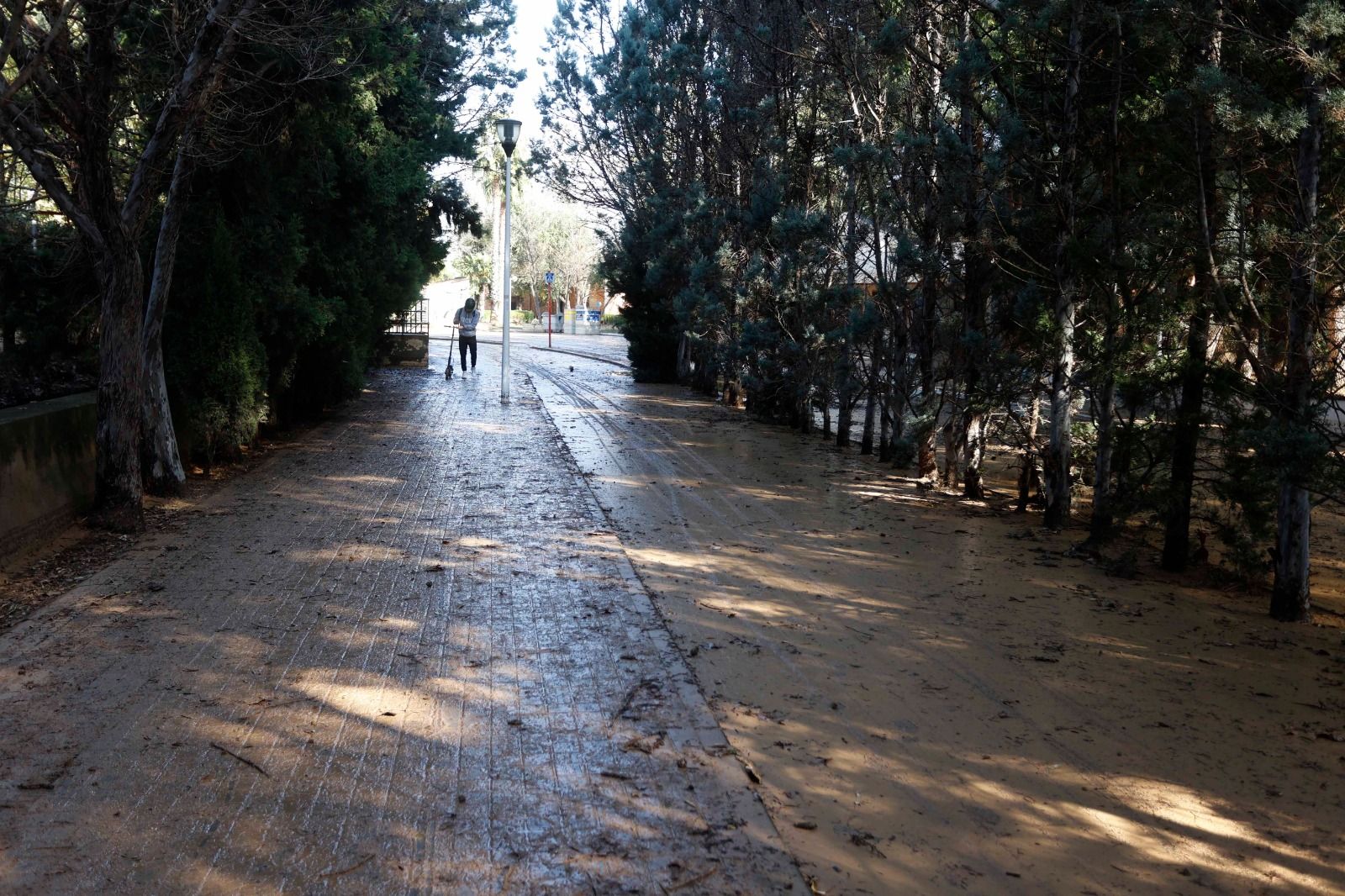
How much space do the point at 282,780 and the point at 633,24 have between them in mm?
21073

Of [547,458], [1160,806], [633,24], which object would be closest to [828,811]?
[1160,806]

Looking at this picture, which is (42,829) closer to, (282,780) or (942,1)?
(282,780)

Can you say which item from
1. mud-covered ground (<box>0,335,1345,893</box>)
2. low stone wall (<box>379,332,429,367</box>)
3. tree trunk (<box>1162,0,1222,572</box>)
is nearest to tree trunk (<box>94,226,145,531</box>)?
mud-covered ground (<box>0,335,1345,893</box>)

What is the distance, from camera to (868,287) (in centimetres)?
1549

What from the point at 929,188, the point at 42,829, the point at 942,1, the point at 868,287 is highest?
the point at 942,1

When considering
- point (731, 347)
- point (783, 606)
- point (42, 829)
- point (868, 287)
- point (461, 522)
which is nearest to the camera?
point (42, 829)

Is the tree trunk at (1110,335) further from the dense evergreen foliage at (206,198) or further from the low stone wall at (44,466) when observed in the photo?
the low stone wall at (44,466)

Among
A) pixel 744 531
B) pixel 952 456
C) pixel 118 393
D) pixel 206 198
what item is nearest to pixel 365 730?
pixel 744 531

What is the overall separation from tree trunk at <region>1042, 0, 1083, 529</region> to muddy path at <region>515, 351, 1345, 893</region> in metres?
0.53

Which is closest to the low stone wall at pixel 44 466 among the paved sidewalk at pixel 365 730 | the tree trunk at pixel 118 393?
the tree trunk at pixel 118 393

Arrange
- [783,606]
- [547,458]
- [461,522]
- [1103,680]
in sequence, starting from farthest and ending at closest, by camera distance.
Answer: [547,458], [461,522], [783,606], [1103,680]

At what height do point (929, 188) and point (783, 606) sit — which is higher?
point (929, 188)

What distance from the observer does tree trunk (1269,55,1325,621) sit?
6.89 meters

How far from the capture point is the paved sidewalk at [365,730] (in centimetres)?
414
